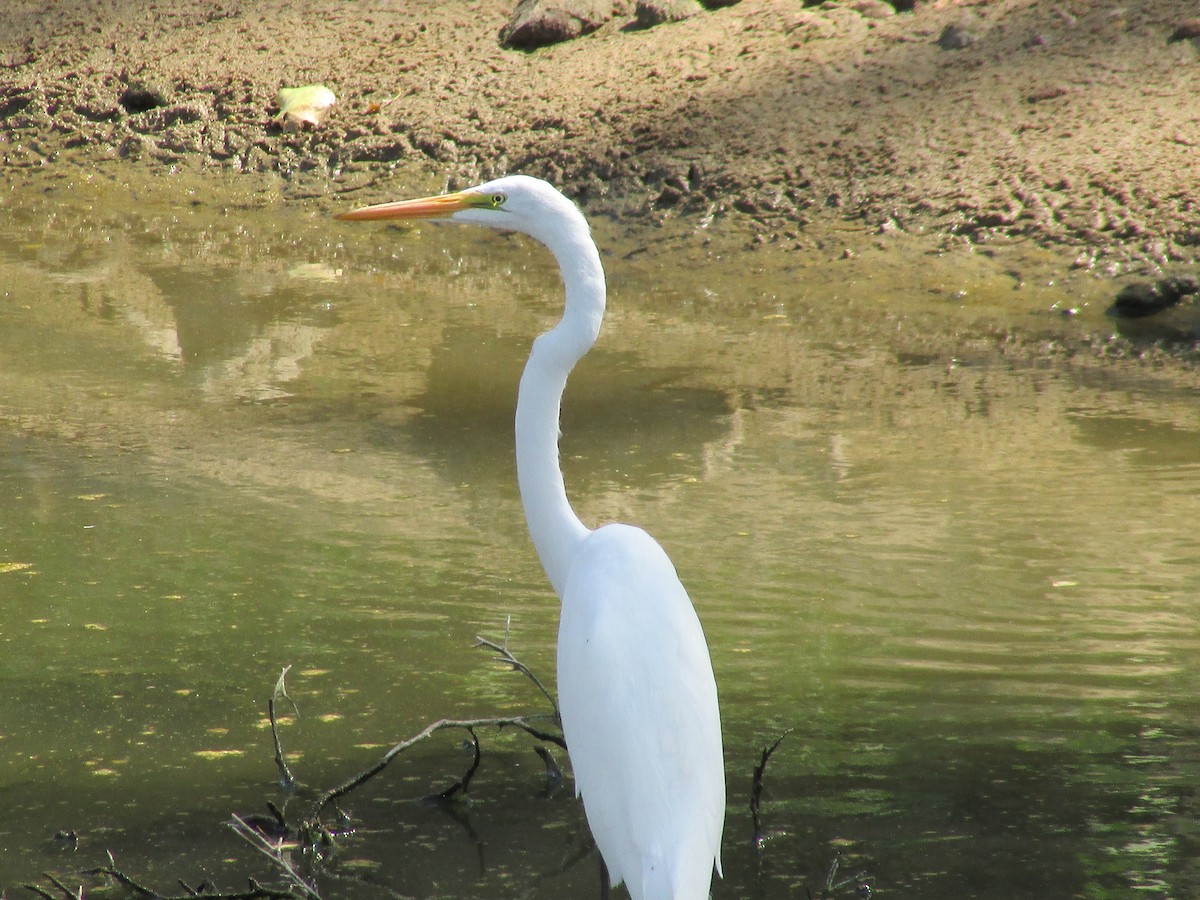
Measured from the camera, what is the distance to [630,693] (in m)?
2.39

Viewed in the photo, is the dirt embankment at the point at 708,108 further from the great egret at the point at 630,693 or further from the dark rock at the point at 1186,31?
the great egret at the point at 630,693

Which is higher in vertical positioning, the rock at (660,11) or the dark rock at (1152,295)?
the rock at (660,11)

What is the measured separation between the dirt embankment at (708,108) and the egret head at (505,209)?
526 cm

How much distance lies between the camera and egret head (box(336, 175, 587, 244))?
2873mm

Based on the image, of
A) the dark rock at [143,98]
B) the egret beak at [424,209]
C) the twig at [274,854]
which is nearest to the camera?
the twig at [274,854]

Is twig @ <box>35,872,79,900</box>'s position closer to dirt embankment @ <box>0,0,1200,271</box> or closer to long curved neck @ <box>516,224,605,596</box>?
long curved neck @ <box>516,224,605,596</box>

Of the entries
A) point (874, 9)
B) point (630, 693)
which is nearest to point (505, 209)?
point (630, 693)

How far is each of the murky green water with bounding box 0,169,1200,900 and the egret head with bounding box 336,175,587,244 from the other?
1.08 metres

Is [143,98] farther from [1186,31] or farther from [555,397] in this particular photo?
[555,397]

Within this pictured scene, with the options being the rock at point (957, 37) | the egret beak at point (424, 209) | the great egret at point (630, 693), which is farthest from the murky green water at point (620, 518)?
the rock at point (957, 37)

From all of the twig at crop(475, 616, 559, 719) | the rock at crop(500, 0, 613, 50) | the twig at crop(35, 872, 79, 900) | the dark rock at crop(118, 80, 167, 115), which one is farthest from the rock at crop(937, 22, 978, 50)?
the twig at crop(35, 872, 79, 900)

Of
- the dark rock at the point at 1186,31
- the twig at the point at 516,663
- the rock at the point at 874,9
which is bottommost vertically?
the twig at the point at 516,663

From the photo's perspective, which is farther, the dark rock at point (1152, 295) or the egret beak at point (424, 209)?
the dark rock at point (1152, 295)

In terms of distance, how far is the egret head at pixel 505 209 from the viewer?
2873mm
